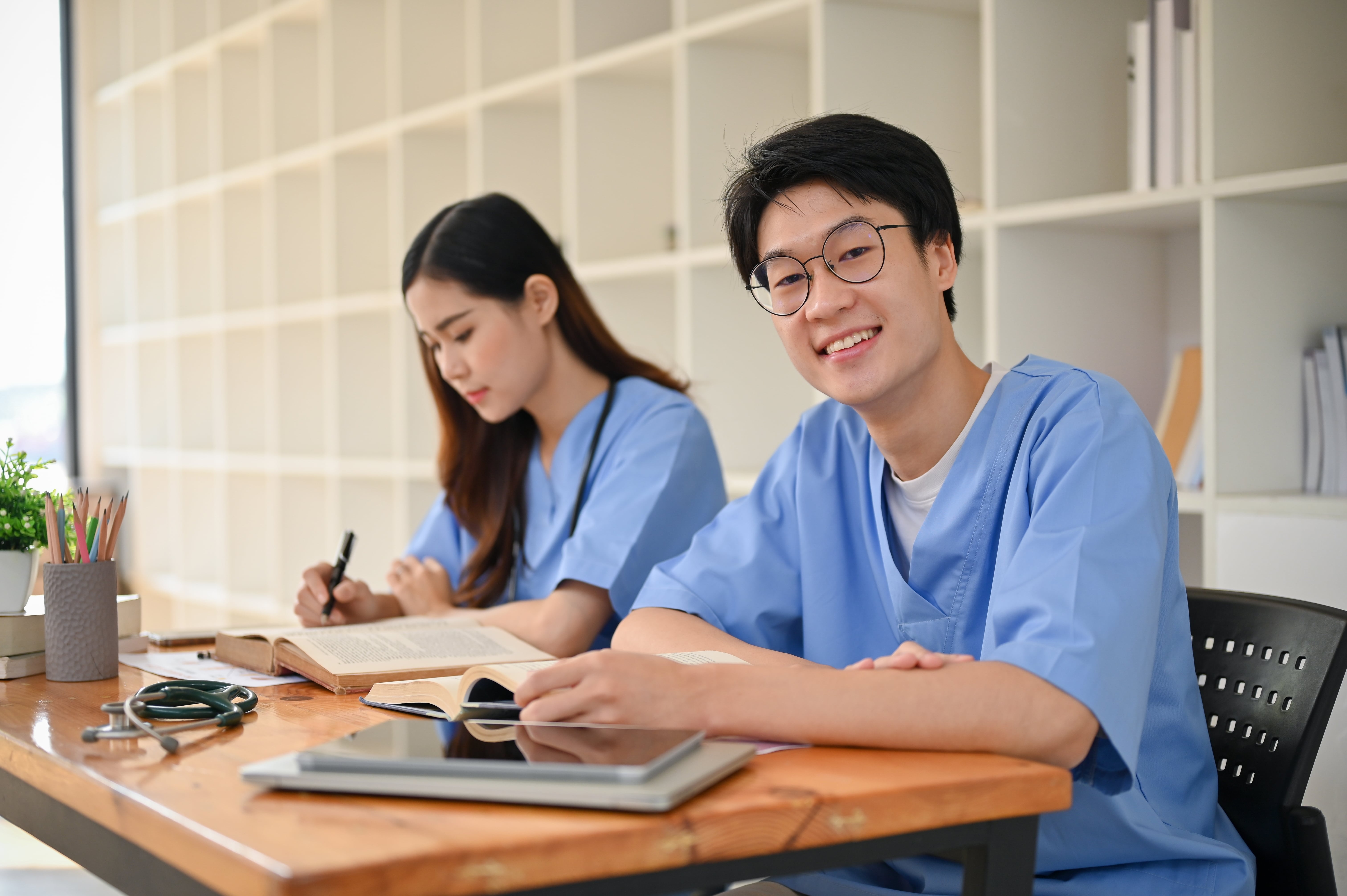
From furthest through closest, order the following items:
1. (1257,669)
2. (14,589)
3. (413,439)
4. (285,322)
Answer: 1. (285,322)
2. (413,439)
3. (14,589)
4. (1257,669)

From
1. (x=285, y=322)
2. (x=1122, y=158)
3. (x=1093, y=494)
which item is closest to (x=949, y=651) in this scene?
(x=1093, y=494)

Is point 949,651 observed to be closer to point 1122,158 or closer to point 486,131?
point 1122,158

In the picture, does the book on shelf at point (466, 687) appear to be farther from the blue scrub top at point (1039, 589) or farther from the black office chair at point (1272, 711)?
the black office chair at point (1272, 711)

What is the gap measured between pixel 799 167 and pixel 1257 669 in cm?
68

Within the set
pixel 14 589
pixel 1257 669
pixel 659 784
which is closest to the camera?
pixel 659 784

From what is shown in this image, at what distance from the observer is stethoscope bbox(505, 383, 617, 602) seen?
1.96 metres

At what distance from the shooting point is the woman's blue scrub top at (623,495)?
180cm

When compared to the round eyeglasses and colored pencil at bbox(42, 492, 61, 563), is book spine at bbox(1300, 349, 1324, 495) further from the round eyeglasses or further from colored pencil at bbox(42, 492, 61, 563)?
colored pencil at bbox(42, 492, 61, 563)

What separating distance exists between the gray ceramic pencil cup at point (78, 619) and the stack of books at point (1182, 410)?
154 cm

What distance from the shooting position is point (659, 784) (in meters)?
0.74

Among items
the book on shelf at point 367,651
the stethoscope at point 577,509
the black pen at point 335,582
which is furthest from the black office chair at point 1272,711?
the black pen at point 335,582

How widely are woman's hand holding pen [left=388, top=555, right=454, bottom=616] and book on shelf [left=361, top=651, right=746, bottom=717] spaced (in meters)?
0.77

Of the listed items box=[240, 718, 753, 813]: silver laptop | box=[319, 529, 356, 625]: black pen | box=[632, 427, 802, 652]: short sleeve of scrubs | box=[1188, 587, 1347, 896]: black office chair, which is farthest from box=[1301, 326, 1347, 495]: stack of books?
box=[319, 529, 356, 625]: black pen

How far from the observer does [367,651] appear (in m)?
1.40
